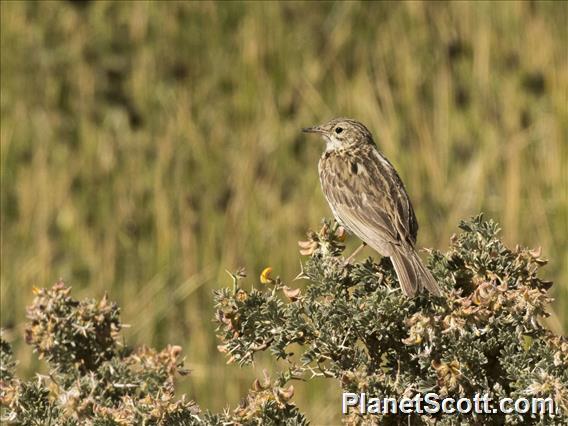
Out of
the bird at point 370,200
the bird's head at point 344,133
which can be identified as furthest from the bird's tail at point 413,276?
the bird's head at point 344,133

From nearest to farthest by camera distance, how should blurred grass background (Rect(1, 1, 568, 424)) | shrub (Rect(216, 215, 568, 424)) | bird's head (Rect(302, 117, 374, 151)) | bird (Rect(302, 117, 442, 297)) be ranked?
1. shrub (Rect(216, 215, 568, 424))
2. bird (Rect(302, 117, 442, 297))
3. bird's head (Rect(302, 117, 374, 151))
4. blurred grass background (Rect(1, 1, 568, 424))

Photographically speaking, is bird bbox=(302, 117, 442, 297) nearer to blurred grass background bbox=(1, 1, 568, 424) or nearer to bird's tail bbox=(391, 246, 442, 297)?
bird's tail bbox=(391, 246, 442, 297)

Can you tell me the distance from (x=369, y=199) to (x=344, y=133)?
978 millimetres

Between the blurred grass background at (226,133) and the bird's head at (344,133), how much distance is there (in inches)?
61.6

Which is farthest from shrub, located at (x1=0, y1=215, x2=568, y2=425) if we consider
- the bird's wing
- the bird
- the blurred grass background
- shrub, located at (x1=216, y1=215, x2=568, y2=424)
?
the blurred grass background

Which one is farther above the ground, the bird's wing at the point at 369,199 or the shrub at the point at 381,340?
the bird's wing at the point at 369,199

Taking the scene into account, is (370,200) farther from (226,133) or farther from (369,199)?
(226,133)

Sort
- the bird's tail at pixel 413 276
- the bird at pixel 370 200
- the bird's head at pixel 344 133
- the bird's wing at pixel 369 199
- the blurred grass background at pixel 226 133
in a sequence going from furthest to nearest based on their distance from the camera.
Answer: the blurred grass background at pixel 226 133, the bird's head at pixel 344 133, the bird's wing at pixel 369 199, the bird at pixel 370 200, the bird's tail at pixel 413 276

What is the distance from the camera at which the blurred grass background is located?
8.07 metres

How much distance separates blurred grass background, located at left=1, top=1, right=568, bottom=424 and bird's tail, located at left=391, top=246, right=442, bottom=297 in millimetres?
3215

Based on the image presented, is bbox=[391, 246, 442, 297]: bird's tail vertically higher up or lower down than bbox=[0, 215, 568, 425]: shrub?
higher up

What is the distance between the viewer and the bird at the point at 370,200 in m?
5.28

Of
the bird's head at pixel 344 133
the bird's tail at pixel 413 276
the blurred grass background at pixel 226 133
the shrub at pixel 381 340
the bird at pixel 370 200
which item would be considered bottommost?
the shrub at pixel 381 340

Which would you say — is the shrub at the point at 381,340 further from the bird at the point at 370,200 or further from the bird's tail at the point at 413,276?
the bird at the point at 370,200
